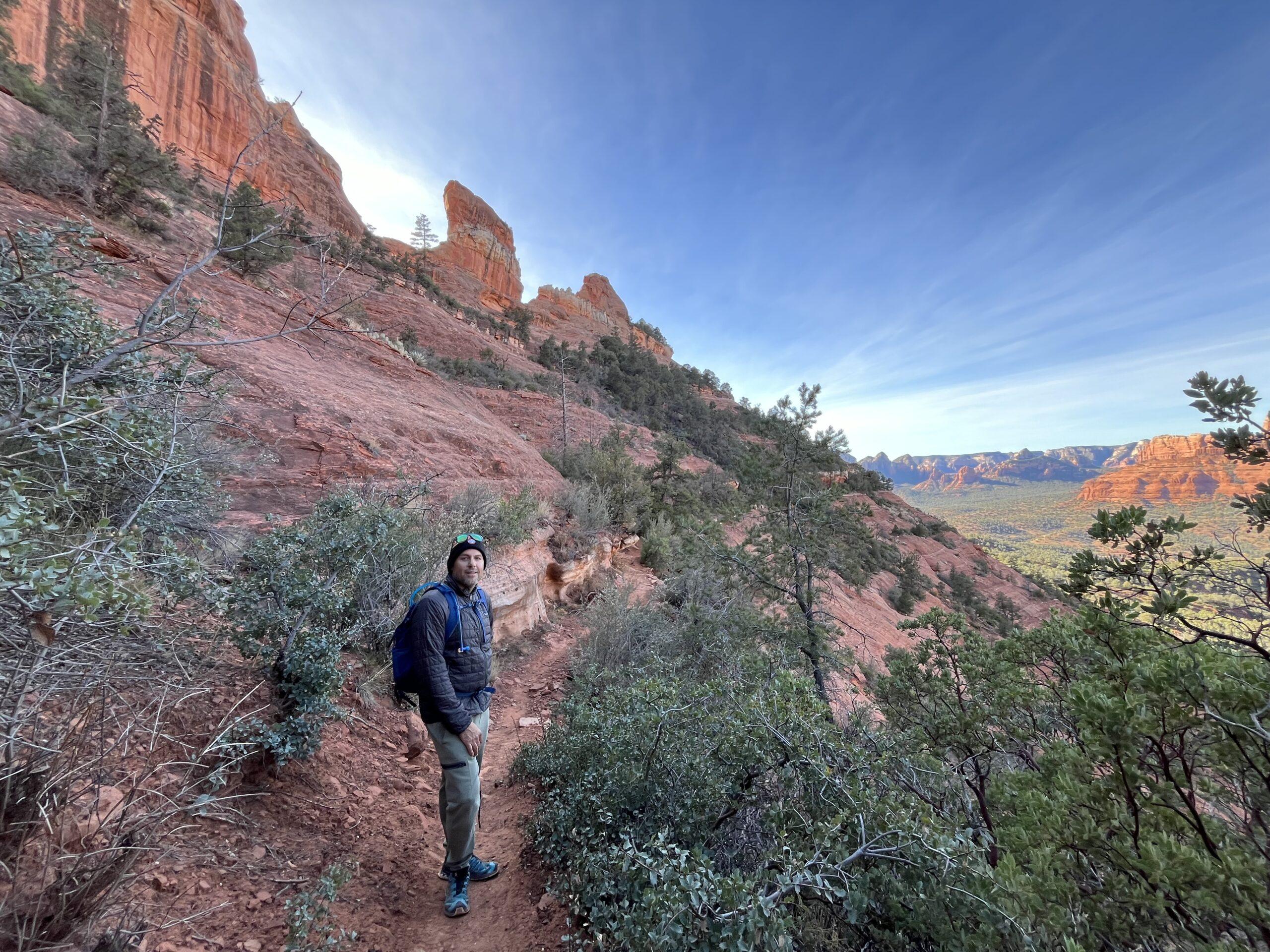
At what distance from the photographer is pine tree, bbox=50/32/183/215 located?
8938 mm

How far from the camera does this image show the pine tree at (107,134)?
8.94 meters

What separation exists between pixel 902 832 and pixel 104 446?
13.0 feet

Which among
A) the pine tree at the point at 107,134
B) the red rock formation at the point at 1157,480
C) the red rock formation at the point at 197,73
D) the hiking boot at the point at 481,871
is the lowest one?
the hiking boot at the point at 481,871

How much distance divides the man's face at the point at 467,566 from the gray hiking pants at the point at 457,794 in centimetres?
76

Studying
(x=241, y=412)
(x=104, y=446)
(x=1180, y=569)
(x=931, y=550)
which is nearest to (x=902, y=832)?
(x=1180, y=569)

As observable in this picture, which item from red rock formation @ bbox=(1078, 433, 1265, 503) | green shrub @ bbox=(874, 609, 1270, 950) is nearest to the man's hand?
green shrub @ bbox=(874, 609, 1270, 950)

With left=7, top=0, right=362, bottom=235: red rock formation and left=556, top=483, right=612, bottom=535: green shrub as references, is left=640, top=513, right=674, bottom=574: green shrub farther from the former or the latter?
left=7, top=0, right=362, bottom=235: red rock formation

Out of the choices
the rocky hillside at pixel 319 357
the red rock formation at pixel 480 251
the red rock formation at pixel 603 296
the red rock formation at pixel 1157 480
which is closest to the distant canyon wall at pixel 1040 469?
the red rock formation at pixel 1157 480

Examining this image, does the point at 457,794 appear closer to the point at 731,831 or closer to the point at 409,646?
the point at 409,646

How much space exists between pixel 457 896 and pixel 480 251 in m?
53.6

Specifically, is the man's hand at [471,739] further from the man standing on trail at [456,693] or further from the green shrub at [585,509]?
the green shrub at [585,509]

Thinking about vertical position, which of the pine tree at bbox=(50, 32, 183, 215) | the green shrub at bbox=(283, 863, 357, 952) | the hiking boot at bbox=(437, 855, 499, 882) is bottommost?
the hiking boot at bbox=(437, 855, 499, 882)

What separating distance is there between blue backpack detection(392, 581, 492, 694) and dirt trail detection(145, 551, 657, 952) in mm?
753

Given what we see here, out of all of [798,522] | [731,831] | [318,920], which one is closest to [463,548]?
[318,920]
